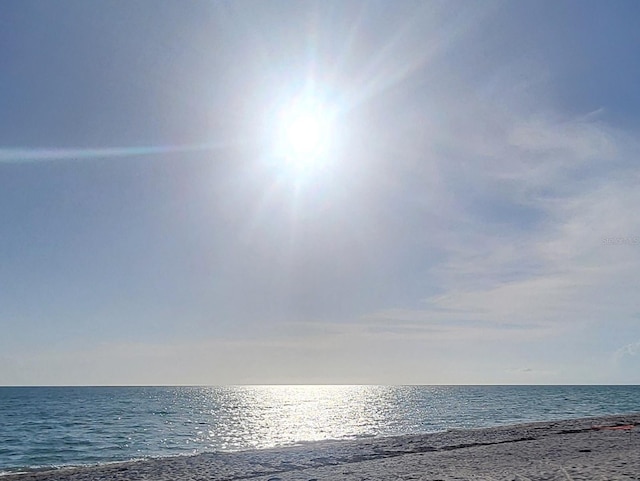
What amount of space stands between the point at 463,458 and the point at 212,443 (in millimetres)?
26281

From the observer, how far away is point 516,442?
89.0 ft

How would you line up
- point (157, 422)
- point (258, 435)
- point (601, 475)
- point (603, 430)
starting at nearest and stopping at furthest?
1. point (601, 475)
2. point (603, 430)
3. point (258, 435)
4. point (157, 422)

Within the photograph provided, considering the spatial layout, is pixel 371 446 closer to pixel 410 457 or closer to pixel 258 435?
pixel 410 457

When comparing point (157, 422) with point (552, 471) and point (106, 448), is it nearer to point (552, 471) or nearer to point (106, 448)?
point (106, 448)

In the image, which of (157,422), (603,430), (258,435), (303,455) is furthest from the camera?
(157,422)

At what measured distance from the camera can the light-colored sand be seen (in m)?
17.5

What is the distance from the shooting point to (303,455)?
83.4ft

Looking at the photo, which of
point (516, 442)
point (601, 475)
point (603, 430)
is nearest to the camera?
point (601, 475)

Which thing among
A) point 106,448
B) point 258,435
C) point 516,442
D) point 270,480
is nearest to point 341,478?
point 270,480

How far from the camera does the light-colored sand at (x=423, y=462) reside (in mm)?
17484

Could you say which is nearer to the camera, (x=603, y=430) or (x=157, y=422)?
(x=603, y=430)

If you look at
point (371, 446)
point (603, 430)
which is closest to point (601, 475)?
point (371, 446)

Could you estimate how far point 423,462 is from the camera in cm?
2108

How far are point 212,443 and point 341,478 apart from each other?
27.9 m
